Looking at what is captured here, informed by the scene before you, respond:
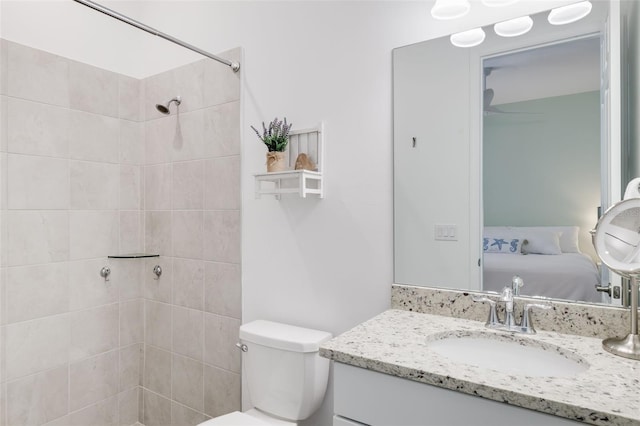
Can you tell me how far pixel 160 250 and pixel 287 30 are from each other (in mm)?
1386

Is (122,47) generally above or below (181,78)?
above

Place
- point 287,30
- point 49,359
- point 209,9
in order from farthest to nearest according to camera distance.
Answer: point 209,9
point 49,359
point 287,30

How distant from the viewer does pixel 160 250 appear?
7.22 feet

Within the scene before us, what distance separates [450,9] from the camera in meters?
1.33

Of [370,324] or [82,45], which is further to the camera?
[82,45]

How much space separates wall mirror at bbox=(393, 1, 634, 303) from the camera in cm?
116

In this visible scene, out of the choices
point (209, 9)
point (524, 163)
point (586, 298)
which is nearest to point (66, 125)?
point (209, 9)

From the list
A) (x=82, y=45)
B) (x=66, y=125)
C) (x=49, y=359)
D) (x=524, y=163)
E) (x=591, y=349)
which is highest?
(x=82, y=45)

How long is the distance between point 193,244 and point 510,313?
5.06 ft

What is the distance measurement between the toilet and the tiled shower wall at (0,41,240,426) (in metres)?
0.33

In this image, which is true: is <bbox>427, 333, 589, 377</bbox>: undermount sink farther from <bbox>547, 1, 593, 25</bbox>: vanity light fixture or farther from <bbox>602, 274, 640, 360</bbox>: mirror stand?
<bbox>547, 1, 593, 25</bbox>: vanity light fixture

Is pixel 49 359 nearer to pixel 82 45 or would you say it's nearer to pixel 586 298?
pixel 82 45

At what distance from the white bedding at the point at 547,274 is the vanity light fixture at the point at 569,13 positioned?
2.40 feet

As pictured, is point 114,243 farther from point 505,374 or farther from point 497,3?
point 497,3
